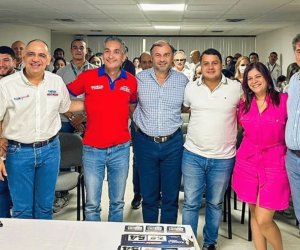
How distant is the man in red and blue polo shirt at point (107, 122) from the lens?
2801 millimetres

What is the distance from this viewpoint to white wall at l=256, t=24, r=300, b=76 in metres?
12.0

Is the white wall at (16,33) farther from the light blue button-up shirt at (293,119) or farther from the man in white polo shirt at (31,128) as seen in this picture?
the light blue button-up shirt at (293,119)

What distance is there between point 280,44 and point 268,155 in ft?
38.1

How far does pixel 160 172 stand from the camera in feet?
10.1

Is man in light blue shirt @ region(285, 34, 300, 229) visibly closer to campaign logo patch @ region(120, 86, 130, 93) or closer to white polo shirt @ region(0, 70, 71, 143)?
campaign logo patch @ region(120, 86, 130, 93)

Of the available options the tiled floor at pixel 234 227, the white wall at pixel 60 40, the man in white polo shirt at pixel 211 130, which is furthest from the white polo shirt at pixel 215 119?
the white wall at pixel 60 40

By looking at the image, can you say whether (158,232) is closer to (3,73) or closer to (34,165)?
(34,165)

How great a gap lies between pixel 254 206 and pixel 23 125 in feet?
5.41

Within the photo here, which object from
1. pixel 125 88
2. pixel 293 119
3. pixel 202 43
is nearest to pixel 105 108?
pixel 125 88

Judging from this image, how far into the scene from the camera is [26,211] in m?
2.69

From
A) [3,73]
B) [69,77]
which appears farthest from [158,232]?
[69,77]

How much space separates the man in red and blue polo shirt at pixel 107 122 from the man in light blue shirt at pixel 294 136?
111cm

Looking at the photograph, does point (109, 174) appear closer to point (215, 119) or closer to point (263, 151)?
point (215, 119)

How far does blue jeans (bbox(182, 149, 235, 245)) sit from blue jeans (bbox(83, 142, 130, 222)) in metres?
0.46
